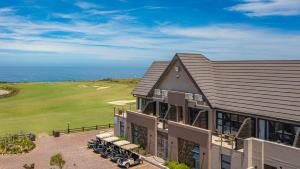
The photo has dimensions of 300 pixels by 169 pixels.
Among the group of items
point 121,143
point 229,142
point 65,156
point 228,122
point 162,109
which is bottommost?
point 65,156

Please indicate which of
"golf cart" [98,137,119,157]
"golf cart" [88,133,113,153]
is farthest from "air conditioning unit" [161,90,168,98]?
"golf cart" [88,133,113,153]

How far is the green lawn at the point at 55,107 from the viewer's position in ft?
186

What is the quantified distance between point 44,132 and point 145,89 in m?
19.1

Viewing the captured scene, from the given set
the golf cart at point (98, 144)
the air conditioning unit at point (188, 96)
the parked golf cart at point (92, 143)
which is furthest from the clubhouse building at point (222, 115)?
the parked golf cart at point (92, 143)

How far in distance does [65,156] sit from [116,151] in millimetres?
6133

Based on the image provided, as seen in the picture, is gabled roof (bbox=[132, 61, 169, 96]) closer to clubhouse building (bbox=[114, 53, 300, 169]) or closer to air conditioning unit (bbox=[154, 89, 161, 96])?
clubhouse building (bbox=[114, 53, 300, 169])

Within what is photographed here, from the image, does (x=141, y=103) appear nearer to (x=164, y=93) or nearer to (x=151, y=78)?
(x=151, y=78)

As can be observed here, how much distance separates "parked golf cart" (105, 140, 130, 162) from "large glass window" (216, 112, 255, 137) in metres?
11.6

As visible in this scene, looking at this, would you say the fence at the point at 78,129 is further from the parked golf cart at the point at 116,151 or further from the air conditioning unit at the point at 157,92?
the air conditioning unit at the point at 157,92

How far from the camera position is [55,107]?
73.9 m

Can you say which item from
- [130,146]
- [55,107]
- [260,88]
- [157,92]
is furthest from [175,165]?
[55,107]

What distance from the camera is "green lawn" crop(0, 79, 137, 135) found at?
56.8 m

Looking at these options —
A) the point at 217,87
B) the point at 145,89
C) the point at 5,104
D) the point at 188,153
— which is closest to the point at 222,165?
the point at 188,153

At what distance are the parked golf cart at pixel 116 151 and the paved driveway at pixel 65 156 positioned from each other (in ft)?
2.28
